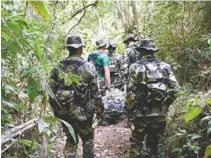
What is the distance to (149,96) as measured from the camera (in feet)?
17.0

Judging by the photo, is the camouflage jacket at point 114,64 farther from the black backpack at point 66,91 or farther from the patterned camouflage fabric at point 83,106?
the black backpack at point 66,91

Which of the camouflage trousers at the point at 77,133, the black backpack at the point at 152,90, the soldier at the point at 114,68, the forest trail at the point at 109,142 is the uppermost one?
the soldier at the point at 114,68

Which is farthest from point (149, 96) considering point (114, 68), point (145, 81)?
point (114, 68)

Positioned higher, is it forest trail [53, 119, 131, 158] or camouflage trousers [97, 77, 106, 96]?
camouflage trousers [97, 77, 106, 96]

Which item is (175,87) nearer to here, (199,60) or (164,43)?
(199,60)

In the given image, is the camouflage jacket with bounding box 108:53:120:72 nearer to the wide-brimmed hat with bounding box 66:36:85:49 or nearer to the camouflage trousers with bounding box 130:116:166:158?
the camouflage trousers with bounding box 130:116:166:158

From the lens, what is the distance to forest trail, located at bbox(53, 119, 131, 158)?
Result: 6.43m

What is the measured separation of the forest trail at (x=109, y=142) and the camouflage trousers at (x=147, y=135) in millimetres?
729

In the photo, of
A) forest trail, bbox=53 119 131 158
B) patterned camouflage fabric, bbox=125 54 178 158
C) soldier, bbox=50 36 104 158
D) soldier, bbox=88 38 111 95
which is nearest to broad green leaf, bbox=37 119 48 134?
soldier, bbox=50 36 104 158

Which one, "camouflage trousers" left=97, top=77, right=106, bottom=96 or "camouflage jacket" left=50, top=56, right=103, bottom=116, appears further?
"camouflage trousers" left=97, top=77, right=106, bottom=96

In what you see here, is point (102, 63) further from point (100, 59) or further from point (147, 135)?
point (147, 135)

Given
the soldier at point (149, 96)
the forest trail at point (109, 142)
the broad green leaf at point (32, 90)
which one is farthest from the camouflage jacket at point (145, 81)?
the broad green leaf at point (32, 90)

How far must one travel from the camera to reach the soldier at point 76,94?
5004 mm

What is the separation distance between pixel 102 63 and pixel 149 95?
3289 millimetres
